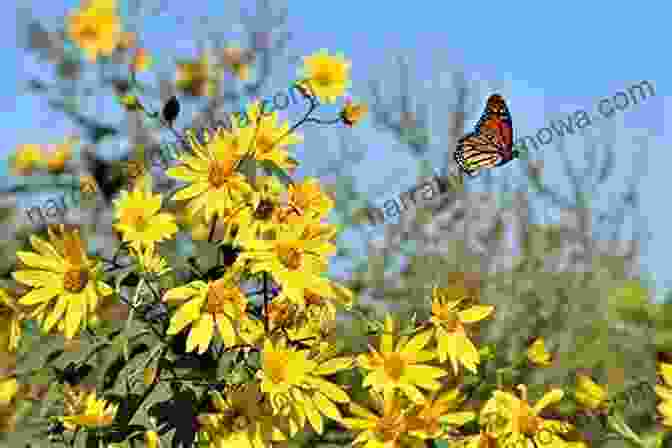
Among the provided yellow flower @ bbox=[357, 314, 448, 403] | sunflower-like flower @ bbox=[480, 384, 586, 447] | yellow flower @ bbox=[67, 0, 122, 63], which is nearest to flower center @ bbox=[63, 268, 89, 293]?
yellow flower @ bbox=[357, 314, 448, 403]

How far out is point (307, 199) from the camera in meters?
1.50

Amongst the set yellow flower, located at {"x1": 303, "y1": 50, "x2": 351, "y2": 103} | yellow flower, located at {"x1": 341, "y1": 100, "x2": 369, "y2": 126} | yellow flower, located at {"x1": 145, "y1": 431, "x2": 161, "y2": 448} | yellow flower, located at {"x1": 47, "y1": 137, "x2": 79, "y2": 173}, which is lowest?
yellow flower, located at {"x1": 145, "y1": 431, "x2": 161, "y2": 448}

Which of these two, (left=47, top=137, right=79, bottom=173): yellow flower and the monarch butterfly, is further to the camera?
(left=47, top=137, right=79, bottom=173): yellow flower

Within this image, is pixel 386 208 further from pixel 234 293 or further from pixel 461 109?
pixel 461 109

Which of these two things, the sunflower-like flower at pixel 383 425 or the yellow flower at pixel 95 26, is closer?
the sunflower-like flower at pixel 383 425

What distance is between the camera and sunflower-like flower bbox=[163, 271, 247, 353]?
136 cm

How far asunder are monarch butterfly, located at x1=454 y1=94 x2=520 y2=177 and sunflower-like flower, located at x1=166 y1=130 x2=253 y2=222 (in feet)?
1.24

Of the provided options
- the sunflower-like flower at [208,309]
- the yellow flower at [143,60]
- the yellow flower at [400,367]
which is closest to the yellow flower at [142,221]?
the sunflower-like flower at [208,309]

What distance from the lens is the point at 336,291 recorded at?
4.82 feet

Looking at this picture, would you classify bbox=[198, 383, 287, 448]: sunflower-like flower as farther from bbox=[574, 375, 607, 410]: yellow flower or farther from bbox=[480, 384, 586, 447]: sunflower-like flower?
bbox=[574, 375, 607, 410]: yellow flower

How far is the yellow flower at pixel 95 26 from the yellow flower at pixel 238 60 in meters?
0.56

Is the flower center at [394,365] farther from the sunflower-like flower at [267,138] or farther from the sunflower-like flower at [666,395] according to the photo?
the sunflower-like flower at [666,395]

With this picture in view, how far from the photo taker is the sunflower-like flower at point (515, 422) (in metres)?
1.53

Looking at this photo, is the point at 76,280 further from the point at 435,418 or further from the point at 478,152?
the point at 478,152
